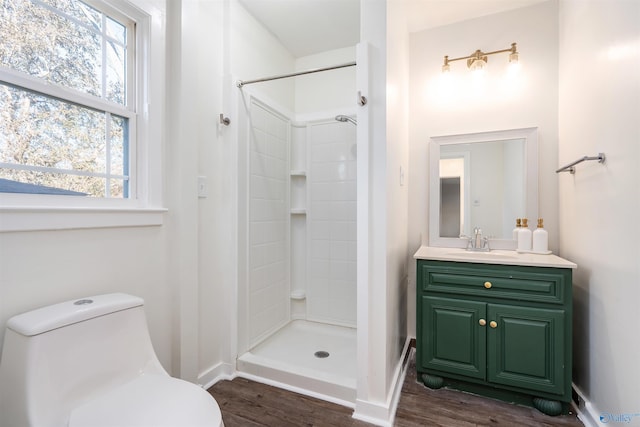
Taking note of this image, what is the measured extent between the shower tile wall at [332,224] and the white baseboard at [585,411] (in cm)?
154

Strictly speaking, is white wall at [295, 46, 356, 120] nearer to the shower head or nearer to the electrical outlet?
the shower head

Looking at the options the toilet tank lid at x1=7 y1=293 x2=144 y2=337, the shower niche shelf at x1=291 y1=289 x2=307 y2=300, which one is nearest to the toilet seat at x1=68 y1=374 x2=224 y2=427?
the toilet tank lid at x1=7 y1=293 x2=144 y2=337

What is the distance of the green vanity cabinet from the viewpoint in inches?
63.1

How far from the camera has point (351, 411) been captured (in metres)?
1.63

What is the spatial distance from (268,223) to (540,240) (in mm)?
1968

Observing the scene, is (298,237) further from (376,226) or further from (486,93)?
(486,93)

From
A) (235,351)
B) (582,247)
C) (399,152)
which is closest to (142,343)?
(235,351)

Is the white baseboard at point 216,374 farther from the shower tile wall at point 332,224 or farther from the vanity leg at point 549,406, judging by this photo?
the vanity leg at point 549,406

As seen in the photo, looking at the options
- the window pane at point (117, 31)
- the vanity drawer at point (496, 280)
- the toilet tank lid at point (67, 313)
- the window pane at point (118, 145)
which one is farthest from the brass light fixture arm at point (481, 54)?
the toilet tank lid at point (67, 313)

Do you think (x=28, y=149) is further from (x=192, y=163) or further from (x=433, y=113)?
(x=433, y=113)

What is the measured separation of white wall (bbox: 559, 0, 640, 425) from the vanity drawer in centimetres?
19

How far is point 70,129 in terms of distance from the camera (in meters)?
1.27

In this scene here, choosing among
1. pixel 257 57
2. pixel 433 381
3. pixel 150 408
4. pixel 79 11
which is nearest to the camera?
pixel 150 408

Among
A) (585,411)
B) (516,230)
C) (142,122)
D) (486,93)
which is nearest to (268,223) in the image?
(142,122)
